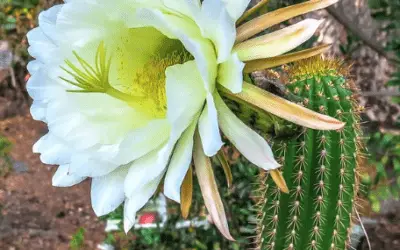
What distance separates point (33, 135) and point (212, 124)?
2.51m

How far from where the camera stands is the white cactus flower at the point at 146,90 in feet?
1.43

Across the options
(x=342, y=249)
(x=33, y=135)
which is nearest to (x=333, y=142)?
(x=342, y=249)

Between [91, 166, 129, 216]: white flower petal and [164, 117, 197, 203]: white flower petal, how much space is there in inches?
2.1

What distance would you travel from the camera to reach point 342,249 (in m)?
0.71

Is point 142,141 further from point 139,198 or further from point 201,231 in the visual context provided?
point 201,231

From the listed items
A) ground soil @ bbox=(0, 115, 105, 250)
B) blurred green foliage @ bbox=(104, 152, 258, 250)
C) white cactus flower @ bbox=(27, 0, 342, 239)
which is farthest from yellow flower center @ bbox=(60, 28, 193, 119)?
ground soil @ bbox=(0, 115, 105, 250)

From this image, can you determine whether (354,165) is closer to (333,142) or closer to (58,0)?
(333,142)

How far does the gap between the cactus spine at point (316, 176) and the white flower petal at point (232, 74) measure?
6.6 inches

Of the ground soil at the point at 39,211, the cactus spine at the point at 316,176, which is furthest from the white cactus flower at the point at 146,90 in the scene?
the ground soil at the point at 39,211

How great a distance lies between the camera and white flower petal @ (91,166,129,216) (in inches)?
19.6

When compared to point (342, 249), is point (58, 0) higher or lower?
lower

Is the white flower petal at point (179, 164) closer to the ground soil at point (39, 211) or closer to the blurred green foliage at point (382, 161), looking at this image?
the blurred green foliage at point (382, 161)

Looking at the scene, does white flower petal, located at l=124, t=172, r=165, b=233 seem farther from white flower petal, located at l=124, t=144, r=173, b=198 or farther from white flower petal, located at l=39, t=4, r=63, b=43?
white flower petal, located at l=39, t=4, r=63, b=43

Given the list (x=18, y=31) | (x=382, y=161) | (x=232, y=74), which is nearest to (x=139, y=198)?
(x=232, y=74)
